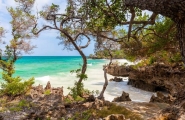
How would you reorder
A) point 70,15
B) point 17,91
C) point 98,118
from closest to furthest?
point 98,118, point 70,15, point 17,91

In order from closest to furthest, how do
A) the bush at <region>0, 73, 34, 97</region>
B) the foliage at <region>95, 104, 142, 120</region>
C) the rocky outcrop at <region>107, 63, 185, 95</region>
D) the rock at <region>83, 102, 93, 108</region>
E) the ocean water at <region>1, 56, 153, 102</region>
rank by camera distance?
the foliage at <region>95, 104, 142, 120</region> < the rock at <region>83, 102, 93, 108</region> < the bush at <region>0, 73, 34, 97</region> < the rocky outcrop at <region>107, 63, 185, 95</region> < the ocean water at <region>1, 56, 153, 102</region>

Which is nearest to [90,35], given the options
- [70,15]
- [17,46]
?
[70,15]

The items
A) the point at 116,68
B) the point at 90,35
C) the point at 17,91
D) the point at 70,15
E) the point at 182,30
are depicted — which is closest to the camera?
the point at 182,30

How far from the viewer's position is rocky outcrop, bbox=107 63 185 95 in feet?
54.2

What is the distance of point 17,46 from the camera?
1517cm

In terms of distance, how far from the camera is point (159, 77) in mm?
18500

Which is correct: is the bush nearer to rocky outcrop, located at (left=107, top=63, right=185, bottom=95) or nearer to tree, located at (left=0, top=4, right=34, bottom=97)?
tree, located at (left=0, top=4, right=34, bottom=97)

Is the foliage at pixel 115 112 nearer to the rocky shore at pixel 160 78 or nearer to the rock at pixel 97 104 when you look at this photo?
the rock at pixel 97 104

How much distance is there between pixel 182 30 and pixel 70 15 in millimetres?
5554

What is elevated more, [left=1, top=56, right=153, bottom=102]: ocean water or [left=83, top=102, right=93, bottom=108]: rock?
[left=83, top=102, right=93, bottom=108]: rock

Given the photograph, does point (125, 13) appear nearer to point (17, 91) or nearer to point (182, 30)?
point (182, 30)

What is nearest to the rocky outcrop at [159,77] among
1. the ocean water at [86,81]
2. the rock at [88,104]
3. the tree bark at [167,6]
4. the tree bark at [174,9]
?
the ocean water at [86,81]

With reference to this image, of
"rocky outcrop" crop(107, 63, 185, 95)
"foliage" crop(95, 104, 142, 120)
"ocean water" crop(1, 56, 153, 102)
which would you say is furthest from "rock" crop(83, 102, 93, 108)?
"rocky outcrop" crop(107, 63, 185, 95)

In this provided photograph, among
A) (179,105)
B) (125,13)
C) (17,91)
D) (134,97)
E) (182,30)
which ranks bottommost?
(134,97)
